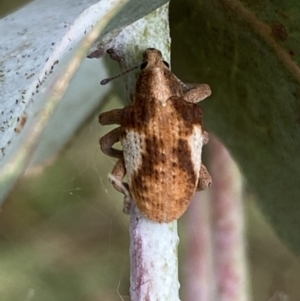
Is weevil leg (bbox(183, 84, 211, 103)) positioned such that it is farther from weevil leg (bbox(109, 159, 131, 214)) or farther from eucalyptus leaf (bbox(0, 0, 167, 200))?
eucalyptus leaf (bbox(0, 0, 167, 200))

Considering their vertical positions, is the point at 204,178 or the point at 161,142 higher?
the point at 161,142

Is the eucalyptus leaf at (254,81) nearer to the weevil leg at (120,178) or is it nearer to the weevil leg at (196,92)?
the weevil leg at (196,92)

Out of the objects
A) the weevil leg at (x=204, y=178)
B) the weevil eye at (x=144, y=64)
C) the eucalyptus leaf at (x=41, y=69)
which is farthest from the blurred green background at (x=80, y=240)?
the eucalyptus leaf at (x=41, y=69)

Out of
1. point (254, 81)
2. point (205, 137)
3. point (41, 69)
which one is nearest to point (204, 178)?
point (205, 137)

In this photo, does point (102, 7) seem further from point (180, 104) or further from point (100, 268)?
point (100, 268)

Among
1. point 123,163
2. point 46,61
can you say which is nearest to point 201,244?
point 123,163

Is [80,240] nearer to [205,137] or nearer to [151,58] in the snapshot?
[205,137]
